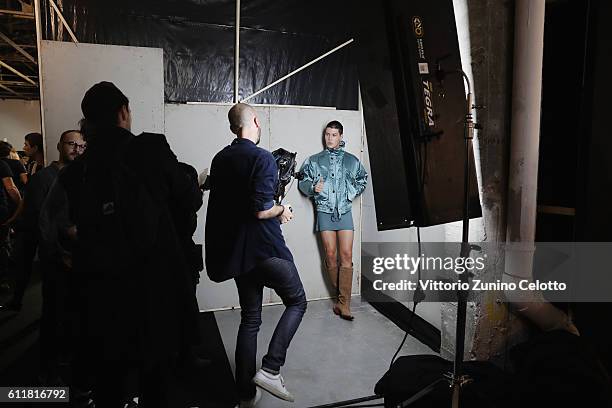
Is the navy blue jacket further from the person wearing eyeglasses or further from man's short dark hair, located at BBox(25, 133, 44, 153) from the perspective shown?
man's short dark hair, located at BBox(25, 133, 44, 153)

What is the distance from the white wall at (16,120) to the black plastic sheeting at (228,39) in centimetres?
1004

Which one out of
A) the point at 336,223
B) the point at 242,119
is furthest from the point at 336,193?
the point at 242,119

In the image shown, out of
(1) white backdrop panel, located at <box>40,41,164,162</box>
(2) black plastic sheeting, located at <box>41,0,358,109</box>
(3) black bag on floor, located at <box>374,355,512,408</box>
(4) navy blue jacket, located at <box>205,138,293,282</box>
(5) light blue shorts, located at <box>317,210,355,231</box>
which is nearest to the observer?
(3) black bag on floor, located at <box>374,355,512,408</box>

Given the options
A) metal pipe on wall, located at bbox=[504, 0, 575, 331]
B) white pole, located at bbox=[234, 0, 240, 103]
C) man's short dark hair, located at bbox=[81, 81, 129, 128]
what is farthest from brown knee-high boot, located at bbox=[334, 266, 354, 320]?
man's short dark hair, located at bbox=[81, 81, 129, 128]

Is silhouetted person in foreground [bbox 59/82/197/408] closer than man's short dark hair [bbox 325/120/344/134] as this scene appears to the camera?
Yes

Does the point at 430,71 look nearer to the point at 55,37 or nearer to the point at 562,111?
the point at 562,111

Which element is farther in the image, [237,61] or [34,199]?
[237,61]

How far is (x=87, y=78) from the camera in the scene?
8.13 feet

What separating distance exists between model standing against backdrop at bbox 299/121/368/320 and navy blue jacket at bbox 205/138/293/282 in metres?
1.54

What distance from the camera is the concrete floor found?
219cm

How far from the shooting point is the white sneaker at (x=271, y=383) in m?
2.00

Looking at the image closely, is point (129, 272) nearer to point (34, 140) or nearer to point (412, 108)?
point (412, 108)

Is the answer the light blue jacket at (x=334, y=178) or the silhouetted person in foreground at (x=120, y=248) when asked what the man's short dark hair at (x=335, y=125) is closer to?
the light blue jacket at (x=334, y=178)

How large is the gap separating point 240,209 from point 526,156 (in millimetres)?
1516
